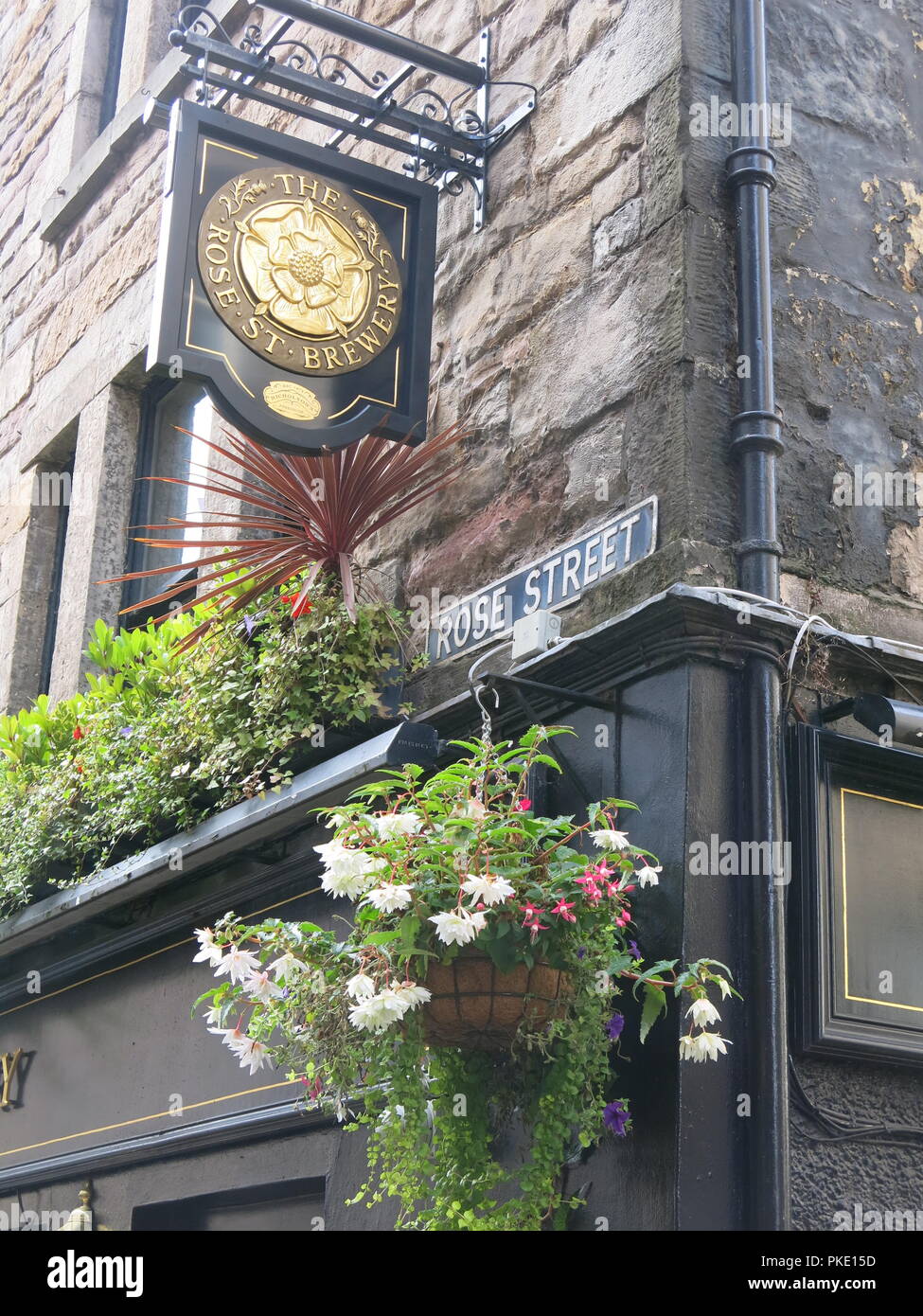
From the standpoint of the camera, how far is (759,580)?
15.4ft

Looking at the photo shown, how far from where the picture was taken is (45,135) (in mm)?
10625

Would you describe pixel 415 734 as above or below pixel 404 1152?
above

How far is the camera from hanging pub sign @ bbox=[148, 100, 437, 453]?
526 cm

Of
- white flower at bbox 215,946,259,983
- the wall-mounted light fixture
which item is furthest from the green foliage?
the wall-mounted light fixture

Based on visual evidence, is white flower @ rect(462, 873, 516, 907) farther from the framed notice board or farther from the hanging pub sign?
the hanging pub sign

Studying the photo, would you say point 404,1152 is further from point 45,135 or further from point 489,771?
point 45,135

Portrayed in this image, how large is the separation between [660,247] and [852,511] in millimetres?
1004

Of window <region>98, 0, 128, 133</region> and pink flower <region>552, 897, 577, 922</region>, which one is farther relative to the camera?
window <region>98, 0, 128, 133</region>

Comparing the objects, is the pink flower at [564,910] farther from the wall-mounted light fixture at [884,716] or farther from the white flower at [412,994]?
the wall-mounted light fixture at [884,716]

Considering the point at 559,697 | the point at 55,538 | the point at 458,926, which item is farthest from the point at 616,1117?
the point at 55,538

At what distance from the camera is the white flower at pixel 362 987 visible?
13.1ft
